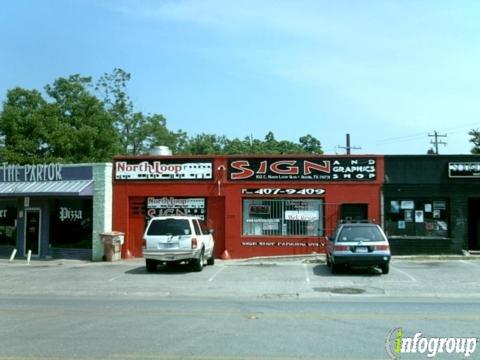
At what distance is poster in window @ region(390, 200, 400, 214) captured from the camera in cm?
2450

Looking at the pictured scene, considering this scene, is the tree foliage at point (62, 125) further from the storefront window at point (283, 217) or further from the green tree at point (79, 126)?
the storefront window at point (283, 217)

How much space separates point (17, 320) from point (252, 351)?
469cm

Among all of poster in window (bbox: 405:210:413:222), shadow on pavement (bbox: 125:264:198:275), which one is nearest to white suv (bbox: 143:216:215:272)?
shadow on pavement (bbox: 125:264:198:275)

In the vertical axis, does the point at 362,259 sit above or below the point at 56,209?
below

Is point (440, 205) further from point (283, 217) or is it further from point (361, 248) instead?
point (361, 248)

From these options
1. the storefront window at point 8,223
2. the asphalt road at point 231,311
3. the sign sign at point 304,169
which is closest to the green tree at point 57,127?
the storefront window at point 8,223

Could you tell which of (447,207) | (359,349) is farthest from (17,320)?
(447,207)

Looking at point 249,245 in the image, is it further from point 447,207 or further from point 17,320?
point 17,320

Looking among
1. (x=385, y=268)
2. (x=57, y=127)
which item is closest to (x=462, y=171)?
(x=385, y=268)

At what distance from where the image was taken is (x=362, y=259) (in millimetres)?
17344

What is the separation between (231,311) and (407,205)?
1512 cm

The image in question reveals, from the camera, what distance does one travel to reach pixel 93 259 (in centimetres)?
2528

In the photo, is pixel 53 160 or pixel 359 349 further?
pixel 53 160

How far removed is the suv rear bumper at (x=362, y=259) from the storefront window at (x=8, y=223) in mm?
16426
